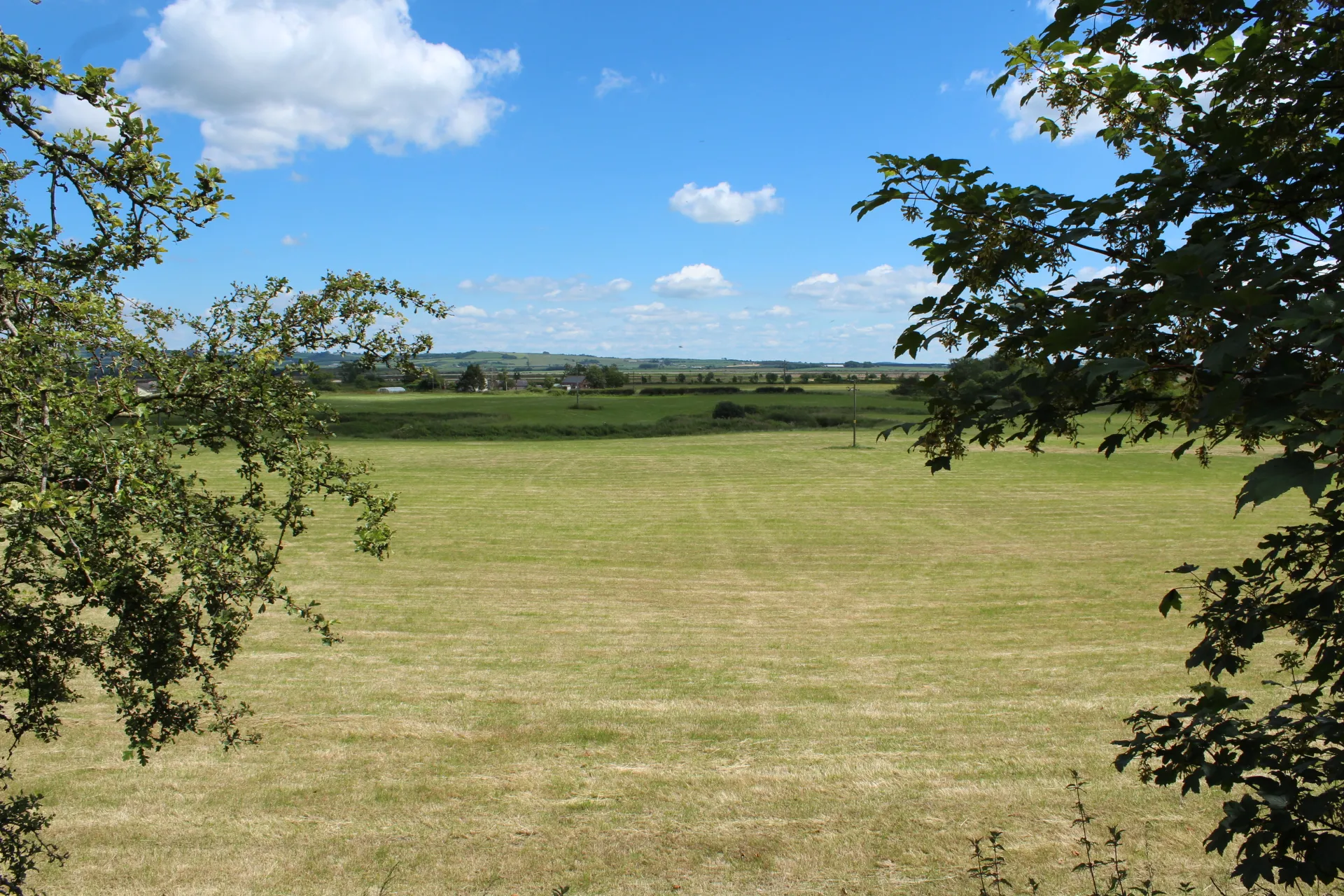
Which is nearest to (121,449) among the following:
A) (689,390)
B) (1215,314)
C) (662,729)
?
(1215,314)

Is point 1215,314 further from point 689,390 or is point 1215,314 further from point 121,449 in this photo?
point 689,390

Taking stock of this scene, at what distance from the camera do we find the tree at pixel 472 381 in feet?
277

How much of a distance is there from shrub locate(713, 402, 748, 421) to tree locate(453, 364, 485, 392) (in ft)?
90.7

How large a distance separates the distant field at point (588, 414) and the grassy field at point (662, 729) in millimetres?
32160

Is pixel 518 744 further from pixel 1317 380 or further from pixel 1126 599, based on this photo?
pixel 1126 599

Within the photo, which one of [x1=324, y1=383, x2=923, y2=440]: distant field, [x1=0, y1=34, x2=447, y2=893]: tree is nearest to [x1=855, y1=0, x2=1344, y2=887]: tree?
[x1=0, y1=34, x2=447, y2=893]: tree

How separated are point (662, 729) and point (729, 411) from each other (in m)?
59.9

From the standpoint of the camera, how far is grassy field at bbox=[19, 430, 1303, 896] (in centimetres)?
709

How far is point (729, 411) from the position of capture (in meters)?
69.4

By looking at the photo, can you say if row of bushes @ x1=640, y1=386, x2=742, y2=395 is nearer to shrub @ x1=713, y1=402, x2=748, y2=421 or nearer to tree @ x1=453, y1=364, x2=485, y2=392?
tree @ x1=453, y1=364, x2=485, y2=392

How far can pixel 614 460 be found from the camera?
4500 cm

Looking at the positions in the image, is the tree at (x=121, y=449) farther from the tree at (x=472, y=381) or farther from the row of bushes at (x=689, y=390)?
the row of bushes at (x=689, y=390)

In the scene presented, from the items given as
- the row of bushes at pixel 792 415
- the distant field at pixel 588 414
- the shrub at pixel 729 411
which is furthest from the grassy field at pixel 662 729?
the shrub at pixel 729 411

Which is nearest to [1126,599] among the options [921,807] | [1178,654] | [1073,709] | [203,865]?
[1178,654]
